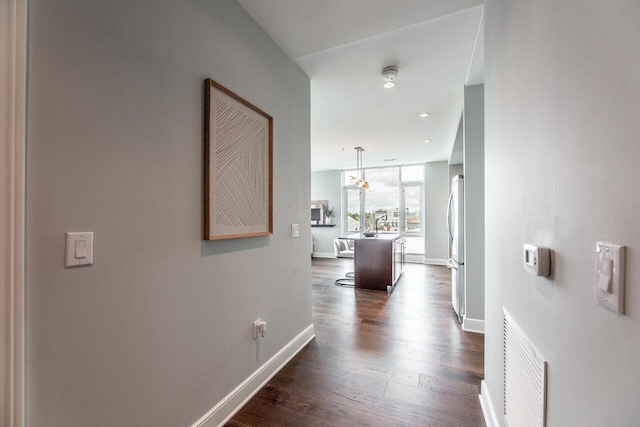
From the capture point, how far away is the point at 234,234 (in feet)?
5.74

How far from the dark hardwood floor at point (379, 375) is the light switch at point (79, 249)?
1.29 meters

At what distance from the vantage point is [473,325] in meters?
2.98

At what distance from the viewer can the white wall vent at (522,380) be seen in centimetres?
89

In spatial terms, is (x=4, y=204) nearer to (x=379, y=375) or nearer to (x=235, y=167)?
(x=235, y=167)

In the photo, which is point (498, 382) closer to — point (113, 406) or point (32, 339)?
point (113, 406)

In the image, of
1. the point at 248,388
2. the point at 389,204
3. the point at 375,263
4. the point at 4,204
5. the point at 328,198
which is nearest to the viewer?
the point at 4,204

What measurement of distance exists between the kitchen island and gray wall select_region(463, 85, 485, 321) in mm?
1682

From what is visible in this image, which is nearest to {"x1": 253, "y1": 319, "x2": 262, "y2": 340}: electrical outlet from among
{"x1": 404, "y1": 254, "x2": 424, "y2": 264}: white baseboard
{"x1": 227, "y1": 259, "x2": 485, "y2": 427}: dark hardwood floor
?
{"x1": 227, "y1": 259, "x2": 485, "y2": 427}: dark hardwood floor

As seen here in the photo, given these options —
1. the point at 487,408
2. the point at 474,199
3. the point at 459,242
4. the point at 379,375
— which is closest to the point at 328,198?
the point at 459,242

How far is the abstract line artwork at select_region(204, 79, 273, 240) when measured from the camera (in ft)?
5.14

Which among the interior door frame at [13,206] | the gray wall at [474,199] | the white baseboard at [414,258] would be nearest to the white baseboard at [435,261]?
the white baseboard at [414,258]

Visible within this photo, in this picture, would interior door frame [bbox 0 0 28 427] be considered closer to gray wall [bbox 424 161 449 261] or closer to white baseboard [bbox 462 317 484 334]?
white baseboard [bbox 462 317 484 334]

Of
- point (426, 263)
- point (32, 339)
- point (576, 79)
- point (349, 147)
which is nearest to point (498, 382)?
point (576, 79)

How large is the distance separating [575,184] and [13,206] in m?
1.53
